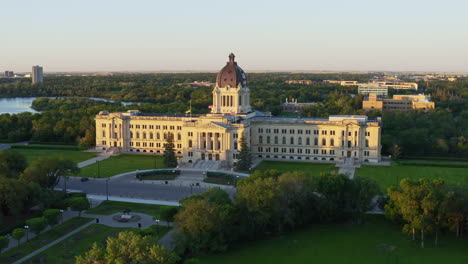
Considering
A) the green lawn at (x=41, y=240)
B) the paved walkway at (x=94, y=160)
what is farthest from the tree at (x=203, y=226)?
the paved walkway at (x=94, y=160)

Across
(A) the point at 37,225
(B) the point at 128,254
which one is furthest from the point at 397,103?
(B) the point at 128,254

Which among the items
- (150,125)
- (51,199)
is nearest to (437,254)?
(51,199)

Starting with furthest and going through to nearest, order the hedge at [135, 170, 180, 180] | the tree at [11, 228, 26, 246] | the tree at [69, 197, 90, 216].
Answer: the hedge at [135, 170, 180, 180], the tree at [69, 197, 90, 216], the tree at [11, 228, 26, 246]

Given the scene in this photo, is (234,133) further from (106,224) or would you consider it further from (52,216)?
(52,216)

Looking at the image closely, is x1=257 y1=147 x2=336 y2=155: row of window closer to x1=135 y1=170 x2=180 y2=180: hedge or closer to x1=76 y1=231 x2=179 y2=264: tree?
x1=135 y1=170 x2=180 y2=180: hedge

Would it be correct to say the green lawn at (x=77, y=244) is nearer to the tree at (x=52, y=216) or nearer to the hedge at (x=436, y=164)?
the tree at (x=52, y=216)

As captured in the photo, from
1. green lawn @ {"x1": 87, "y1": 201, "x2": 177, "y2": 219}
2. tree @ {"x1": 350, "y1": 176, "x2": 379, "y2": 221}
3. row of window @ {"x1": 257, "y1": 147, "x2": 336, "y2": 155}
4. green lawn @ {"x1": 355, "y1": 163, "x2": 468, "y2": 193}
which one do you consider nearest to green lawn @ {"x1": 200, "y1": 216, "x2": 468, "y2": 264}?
tree @ {"x1": 350, "y1": 176, "x2": 379, "y2": 221}
